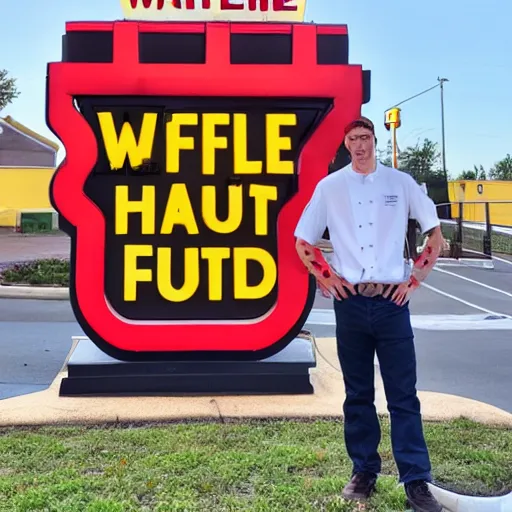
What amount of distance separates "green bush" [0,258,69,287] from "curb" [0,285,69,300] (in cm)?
62

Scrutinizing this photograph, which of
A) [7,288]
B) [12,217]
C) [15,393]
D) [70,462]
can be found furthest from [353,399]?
[12,217]

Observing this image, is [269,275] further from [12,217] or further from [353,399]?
[12,217]

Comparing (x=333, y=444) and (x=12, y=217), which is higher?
(x=12, y=217)

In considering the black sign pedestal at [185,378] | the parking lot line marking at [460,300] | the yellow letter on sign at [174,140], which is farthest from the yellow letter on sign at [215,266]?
the parking lot line marking at [460,300]

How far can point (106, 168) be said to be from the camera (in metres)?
4.68

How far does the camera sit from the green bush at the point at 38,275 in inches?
456

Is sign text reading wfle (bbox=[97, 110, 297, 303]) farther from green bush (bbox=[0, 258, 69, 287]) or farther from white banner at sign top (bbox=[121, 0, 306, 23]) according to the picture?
green bush (bbox=[0, 258, 69, 287])

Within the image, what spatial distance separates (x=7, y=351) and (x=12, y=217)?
22.8 m

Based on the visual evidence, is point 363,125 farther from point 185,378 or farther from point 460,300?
point 460,300

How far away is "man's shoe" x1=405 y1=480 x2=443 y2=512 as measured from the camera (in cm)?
267

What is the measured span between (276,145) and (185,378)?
1.93 metres

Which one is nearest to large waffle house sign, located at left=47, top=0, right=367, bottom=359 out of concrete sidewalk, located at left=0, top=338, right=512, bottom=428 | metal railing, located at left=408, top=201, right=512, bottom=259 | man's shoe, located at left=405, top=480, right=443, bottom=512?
concrete sidewalk, located at left=0, top=338, right=512, bottom=428

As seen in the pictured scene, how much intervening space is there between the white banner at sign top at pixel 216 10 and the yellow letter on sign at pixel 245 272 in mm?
1868

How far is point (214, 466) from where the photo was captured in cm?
330
